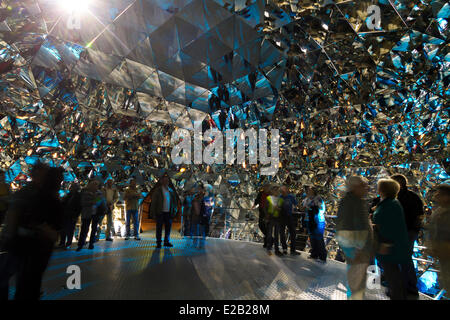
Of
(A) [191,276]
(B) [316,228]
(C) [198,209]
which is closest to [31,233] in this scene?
(A) [191,276]

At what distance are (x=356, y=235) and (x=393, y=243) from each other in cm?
31

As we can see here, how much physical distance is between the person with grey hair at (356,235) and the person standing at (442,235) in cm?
65

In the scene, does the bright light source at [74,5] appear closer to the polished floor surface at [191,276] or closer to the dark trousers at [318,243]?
the polished floor surface at [191,276]

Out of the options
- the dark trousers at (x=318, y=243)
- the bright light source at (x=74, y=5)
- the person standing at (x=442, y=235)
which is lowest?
the dark trousers at (x=318, y=243)

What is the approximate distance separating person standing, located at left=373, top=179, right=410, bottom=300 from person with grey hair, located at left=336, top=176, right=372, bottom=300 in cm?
11

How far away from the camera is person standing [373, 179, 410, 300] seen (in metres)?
2.45

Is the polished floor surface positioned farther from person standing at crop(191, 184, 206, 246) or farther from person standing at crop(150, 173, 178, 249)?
person standing at crop(191, 184, 206, 246)

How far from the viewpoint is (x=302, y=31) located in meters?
6.44

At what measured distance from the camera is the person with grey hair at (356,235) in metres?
2.51

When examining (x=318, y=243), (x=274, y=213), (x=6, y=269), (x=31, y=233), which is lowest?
(x=318, y=243)

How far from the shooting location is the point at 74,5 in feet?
19.9

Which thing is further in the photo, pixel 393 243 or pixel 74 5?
pixel 74 5

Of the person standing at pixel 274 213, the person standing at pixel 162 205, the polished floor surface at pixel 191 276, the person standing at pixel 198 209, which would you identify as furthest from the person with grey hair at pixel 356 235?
the person standing at pixel 198 209

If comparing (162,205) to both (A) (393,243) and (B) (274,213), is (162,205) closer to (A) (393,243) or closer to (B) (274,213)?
(B) (274,213)
